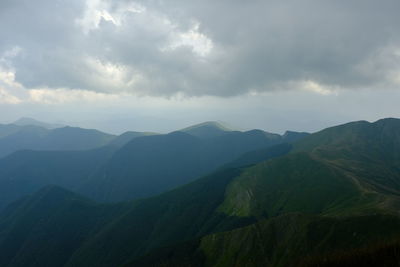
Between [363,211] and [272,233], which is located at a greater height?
[363,211]

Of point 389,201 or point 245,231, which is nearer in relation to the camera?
point 389,201

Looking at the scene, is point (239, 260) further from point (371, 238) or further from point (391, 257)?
point (391, 257)

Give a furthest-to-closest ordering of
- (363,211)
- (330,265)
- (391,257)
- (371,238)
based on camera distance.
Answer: (363,211) → (371,238) → (330,265) → (391,257)

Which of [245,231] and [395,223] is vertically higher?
[395,223]

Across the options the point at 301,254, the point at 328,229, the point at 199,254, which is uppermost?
the point at 328,229

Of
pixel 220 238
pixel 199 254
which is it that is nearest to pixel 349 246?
pixel 220 238

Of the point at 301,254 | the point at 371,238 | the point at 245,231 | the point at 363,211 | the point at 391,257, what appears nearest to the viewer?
the point at 391,257

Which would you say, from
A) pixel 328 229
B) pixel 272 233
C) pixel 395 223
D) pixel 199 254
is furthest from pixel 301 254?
pixel 199 254

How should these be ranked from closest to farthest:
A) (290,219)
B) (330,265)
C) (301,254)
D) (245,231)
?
(330,265), (301,254), (290,219), (245,231)

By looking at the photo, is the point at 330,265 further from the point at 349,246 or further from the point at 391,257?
the point at 349,246
